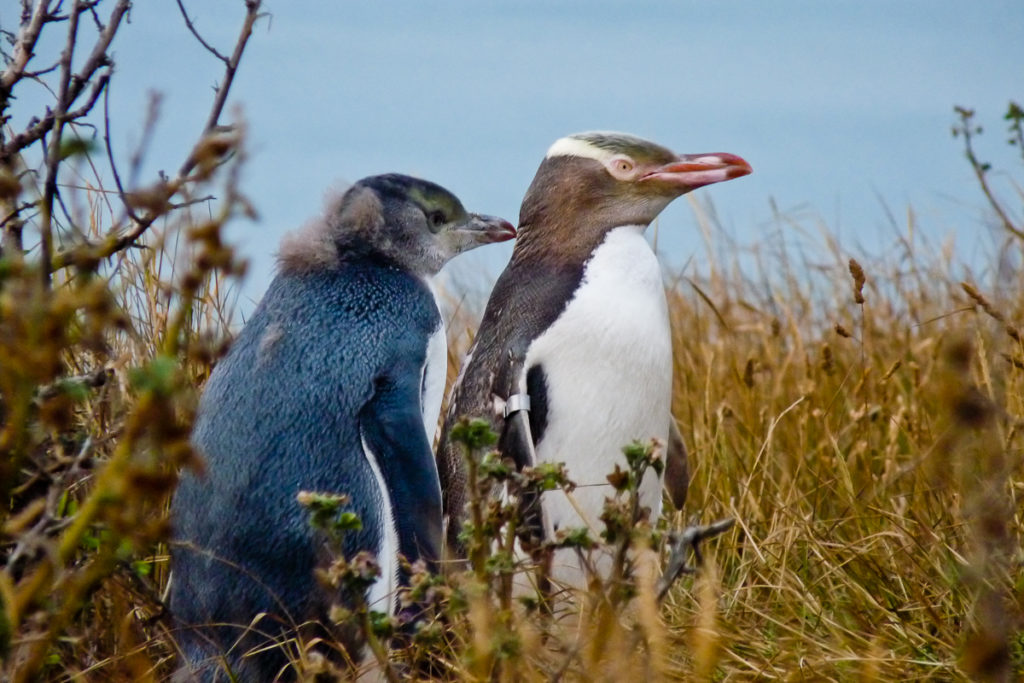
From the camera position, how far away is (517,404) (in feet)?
10.6

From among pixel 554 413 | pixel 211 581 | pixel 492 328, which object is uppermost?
pixel 492 328

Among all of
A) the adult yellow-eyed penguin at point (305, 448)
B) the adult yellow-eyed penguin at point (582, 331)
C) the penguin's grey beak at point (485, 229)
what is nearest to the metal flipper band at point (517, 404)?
the adult yellow-eyed penguin at point (582, 331)

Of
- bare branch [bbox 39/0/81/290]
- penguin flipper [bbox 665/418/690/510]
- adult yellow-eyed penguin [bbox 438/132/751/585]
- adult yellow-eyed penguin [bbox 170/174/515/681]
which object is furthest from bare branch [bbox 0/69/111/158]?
penguin flipper [bbox 665/418/690/510]

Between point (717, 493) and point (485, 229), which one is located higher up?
point (485, 229)

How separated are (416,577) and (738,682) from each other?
0.86m

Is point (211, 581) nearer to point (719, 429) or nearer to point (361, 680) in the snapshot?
point (361, 680)

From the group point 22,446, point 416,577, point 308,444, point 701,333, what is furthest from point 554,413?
point 701,333

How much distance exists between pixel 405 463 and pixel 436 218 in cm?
76

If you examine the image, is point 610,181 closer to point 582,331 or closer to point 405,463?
point 582,331

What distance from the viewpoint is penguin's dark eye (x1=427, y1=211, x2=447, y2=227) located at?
3.26m

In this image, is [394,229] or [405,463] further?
[394,229]

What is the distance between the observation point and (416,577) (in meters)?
2.05

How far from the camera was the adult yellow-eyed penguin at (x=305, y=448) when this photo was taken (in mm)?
2646

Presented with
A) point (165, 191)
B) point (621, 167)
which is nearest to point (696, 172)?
point (621, 167)
